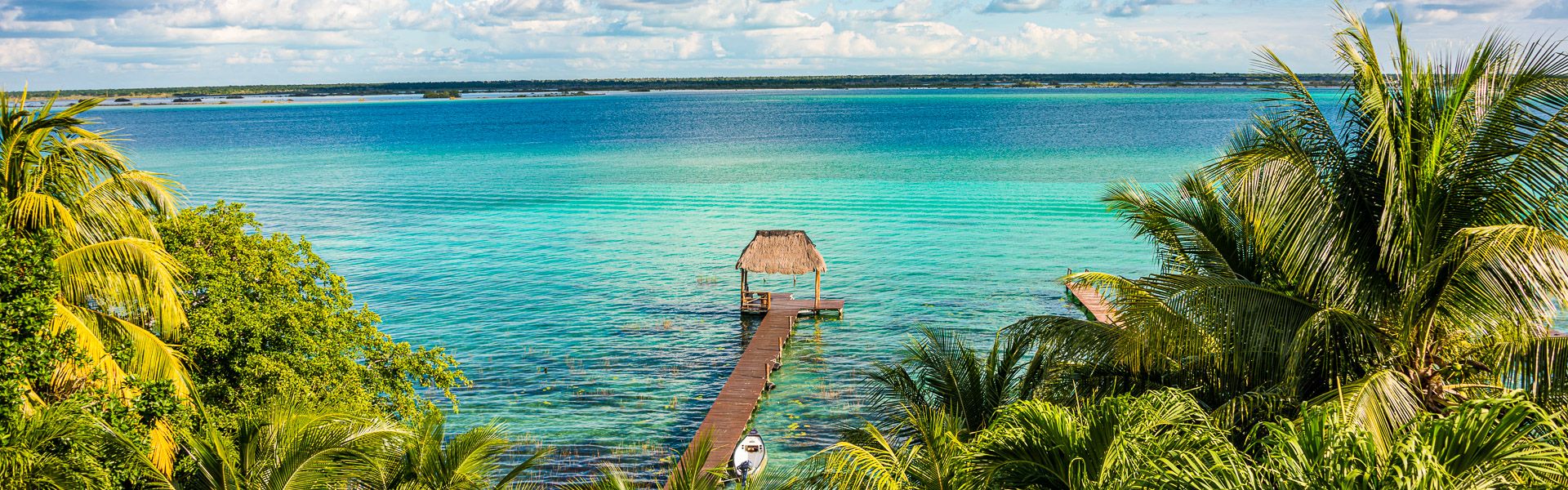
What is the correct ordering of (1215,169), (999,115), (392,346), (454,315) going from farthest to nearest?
(999,115), (454,315), (392,346), (1215,169)

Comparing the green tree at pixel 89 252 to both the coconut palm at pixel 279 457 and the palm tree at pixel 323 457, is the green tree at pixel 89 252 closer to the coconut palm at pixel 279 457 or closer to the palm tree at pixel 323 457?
the coconut palm at pixel 279 457

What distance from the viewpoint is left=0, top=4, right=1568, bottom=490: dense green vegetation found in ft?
20.1

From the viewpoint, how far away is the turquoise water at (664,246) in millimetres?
18891

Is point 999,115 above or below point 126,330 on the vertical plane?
below

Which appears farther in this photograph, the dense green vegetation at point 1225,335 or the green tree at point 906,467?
the green tree at point 906,467

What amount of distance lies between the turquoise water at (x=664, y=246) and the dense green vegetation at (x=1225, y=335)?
7785mm

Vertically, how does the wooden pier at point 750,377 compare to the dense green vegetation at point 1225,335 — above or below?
below

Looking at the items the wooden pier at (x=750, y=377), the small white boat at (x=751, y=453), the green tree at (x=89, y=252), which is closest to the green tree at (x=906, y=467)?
the wooden pier at (x=750, y=377)

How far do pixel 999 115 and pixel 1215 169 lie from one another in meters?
122

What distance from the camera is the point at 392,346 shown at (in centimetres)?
1340

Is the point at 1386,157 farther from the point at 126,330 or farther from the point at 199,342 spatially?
the point at 199,342

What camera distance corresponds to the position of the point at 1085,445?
5836mm

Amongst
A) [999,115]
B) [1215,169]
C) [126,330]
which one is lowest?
[999,115]

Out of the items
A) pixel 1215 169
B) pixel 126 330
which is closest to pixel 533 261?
pixel 126 330
